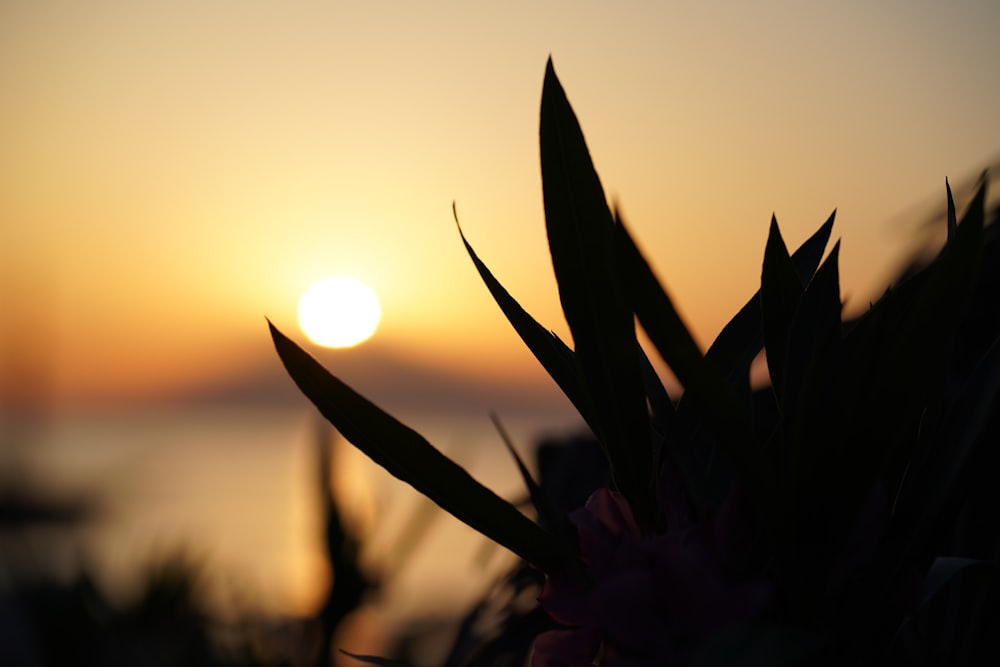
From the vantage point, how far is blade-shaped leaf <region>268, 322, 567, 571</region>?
0.38 meters

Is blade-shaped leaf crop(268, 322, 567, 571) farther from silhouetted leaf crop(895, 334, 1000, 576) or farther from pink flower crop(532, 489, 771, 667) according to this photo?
silhouetted leaf crop(895, 334, 1000, 576)

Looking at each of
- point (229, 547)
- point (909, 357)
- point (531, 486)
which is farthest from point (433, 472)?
point (229, 547)

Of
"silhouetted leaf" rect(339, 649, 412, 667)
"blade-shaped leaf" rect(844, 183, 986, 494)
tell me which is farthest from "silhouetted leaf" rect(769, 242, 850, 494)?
"silhouetted leaf" rect(339, 649, 412, 667)

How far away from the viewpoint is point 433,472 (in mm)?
386

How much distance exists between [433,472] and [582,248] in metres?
0.11

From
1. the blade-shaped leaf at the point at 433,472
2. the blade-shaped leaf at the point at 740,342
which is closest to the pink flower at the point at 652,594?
the blade-shaped leaf at the point at 433,472

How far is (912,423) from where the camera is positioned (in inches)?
13.8

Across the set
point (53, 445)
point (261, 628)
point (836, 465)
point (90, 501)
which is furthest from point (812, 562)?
point (261, 628)

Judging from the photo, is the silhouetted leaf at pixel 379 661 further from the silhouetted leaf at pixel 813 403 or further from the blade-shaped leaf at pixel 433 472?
the silhouetted leaf at pixel 813 403

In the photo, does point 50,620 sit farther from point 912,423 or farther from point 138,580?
point 912,423

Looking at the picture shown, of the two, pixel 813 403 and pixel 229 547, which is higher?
pixel 813 403

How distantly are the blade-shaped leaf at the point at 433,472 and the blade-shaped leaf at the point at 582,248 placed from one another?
0.22 feet

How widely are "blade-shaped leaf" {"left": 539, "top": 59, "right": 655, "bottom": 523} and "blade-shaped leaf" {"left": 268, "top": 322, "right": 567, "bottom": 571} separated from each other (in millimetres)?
67

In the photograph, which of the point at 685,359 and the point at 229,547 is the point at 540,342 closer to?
the point at 685,359
